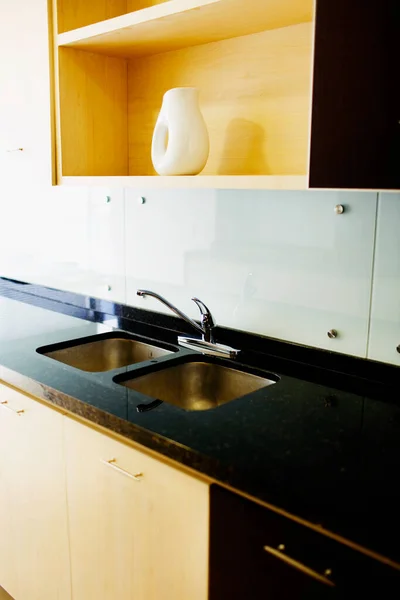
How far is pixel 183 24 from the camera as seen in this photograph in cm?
164

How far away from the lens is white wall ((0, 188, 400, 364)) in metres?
1.57

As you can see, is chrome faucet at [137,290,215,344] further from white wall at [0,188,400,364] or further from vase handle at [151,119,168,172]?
vase handle at [151,119,168,172]

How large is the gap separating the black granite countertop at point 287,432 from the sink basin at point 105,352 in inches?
4.9

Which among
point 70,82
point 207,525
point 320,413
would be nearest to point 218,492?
point 207,525

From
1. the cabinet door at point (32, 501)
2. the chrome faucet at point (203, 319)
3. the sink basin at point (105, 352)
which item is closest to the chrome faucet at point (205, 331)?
the chrome faucet at point (203, 319)

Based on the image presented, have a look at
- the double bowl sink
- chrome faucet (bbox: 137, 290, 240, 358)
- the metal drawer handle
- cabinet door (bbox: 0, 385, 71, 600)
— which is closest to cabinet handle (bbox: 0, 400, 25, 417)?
cabinet door (bbox: 0, 385, 71, 600)

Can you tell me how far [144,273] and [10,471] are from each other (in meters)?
0.82

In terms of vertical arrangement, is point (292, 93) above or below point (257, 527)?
above

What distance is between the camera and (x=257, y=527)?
113cm

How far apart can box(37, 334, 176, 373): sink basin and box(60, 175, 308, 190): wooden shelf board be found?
0.55m

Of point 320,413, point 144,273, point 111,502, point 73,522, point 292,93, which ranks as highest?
point 292,93

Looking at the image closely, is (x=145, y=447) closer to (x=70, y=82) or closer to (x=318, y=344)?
(x=318, y=344)

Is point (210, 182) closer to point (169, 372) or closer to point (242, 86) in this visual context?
point (242, 86)

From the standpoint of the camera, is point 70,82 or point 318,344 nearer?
point 318,344
